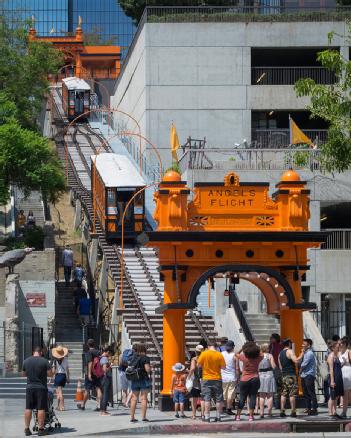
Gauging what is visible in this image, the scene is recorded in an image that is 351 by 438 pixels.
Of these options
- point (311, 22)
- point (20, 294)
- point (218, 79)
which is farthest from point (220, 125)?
point (20, 294)

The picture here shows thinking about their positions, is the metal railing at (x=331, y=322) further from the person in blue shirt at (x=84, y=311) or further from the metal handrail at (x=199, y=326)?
the person in blue shirt at (x=84, y=311)

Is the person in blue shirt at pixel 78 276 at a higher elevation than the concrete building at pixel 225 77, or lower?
lower

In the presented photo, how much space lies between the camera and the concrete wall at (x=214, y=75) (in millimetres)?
63938

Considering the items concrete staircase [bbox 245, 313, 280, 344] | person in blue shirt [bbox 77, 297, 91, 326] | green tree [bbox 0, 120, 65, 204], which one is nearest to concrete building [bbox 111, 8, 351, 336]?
green tree [bbox 0, 120, 65, 204]

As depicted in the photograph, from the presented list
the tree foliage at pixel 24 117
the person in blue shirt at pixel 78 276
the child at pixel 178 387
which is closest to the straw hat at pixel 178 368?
the child at pixel 178 387

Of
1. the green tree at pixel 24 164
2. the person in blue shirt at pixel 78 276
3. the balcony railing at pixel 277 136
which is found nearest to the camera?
the person in blue shirt at pixel 78 276

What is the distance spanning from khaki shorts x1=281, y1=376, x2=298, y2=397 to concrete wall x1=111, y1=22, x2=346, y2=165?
34.8 m

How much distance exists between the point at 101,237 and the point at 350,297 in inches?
396

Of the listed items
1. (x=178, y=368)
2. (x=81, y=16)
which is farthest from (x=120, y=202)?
(x=81, y=16)

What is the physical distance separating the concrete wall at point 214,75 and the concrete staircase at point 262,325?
75.9ft

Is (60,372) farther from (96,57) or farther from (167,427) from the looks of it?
(96,57)

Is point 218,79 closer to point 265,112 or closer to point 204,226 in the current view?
point 265,112

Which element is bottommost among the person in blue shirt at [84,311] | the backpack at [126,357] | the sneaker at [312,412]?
the sneaker at [312,412]

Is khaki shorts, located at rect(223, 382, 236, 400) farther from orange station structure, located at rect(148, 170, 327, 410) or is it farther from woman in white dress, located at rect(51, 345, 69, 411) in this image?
woman in white dress, located at rect(51, 345, 69, 411)
